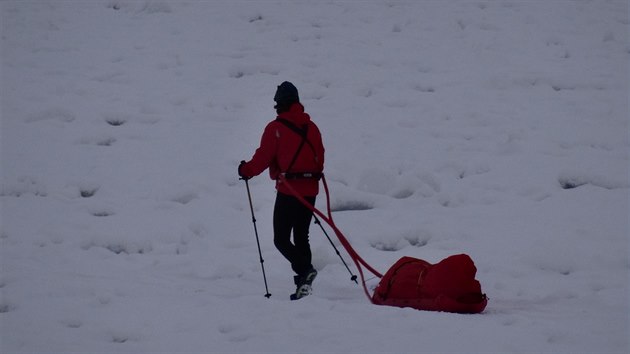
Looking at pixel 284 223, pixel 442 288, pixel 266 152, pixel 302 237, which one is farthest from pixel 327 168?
pixel 442 288

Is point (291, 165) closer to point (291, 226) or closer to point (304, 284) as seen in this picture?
point (291, 226)

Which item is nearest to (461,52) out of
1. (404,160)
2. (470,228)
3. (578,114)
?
(578,114)

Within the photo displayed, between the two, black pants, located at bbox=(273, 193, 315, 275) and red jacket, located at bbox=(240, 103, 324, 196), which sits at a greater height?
red jacket, located at bbox=(240, 103, 324, 196)

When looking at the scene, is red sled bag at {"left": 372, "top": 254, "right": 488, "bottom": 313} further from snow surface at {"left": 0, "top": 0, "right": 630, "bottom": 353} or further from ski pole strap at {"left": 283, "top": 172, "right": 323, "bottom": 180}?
ski pole strap at {"left": 283, "top": 172, "right": 323, "bottom": 180}

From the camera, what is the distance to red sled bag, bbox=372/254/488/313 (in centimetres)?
571

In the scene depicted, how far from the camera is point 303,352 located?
16.1 ft

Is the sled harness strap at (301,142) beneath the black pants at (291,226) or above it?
above

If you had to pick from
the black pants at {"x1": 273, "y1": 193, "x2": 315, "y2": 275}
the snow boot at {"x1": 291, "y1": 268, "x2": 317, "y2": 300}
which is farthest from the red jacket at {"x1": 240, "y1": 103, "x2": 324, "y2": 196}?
the snow boot at {"x1": 291, "y1": 268, "x2": 317, "y2": 300}

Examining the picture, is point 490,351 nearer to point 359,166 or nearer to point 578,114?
point 359,166

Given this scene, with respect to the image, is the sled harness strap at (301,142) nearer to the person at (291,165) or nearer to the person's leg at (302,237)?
the person at (291,165)

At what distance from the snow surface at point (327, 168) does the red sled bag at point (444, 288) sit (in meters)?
0.22

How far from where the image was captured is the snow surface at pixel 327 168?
5.53 meters

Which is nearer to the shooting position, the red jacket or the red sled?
the red sled

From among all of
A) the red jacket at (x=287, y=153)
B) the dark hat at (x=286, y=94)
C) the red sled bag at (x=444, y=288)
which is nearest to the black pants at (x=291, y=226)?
the red jacket at (x=287, y=153)
